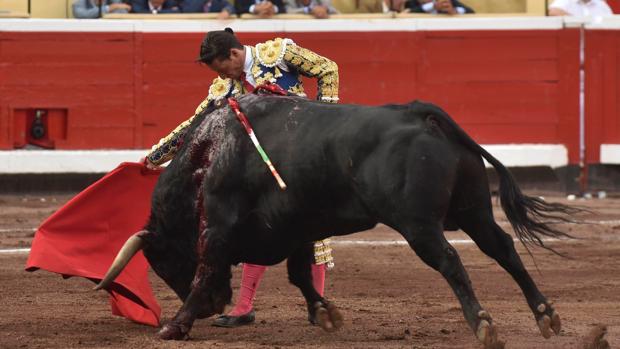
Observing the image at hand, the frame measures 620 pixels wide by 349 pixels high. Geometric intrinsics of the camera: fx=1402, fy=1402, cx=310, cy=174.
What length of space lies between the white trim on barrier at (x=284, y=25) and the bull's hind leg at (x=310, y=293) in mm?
4514

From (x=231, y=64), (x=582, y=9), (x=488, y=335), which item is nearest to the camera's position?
(x=488, y=335)

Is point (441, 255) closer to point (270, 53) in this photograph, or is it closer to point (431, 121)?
point (431, 121)

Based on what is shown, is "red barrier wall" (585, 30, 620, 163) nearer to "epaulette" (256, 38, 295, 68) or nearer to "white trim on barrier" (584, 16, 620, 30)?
"white trim on barrier" (584, 16, 620, 30)

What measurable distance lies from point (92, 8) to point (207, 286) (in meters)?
4.92

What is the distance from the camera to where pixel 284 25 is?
30.3 feet

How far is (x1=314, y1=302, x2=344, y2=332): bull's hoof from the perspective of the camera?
466 centimetres

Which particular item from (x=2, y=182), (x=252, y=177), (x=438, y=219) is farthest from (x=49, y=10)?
(x=438, y=219)

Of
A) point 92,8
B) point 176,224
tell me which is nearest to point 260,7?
point 92,8

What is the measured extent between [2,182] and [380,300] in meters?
4.33

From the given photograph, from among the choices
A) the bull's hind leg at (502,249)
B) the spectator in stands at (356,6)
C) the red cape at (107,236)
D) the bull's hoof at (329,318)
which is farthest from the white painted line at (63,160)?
the bull's hind leg at (502,249)

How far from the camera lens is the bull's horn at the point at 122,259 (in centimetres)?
470

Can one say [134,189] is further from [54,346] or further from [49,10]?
[49,10]

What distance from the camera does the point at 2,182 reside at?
360 inches

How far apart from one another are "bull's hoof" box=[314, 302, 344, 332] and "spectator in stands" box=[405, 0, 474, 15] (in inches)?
198
